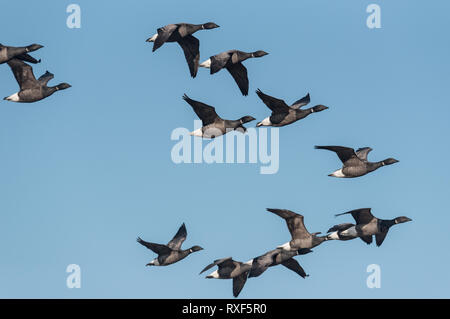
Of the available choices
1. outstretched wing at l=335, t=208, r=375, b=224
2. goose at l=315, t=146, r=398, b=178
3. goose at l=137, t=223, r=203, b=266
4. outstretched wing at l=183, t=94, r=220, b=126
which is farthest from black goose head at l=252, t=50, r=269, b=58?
goose at l=137, t=223, r=203, b=266

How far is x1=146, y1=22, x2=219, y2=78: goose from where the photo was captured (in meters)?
50.8

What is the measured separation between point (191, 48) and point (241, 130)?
16.9ft

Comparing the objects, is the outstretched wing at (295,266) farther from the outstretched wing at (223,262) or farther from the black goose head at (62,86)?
the black goose head at (62,86)

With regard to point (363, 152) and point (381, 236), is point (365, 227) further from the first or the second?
point (363, 152)

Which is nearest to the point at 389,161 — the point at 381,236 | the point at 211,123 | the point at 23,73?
the point at 381,236

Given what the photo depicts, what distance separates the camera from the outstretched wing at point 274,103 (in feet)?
169

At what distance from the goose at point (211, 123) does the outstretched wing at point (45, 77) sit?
748 centimetres

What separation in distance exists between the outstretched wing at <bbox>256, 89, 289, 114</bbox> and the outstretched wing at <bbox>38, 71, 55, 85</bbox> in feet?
36.7

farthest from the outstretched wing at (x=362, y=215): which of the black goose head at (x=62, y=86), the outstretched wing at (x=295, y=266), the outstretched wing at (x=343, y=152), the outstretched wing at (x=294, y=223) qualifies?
the black goose head at (x=62, y=86)

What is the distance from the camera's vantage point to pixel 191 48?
175 feet
